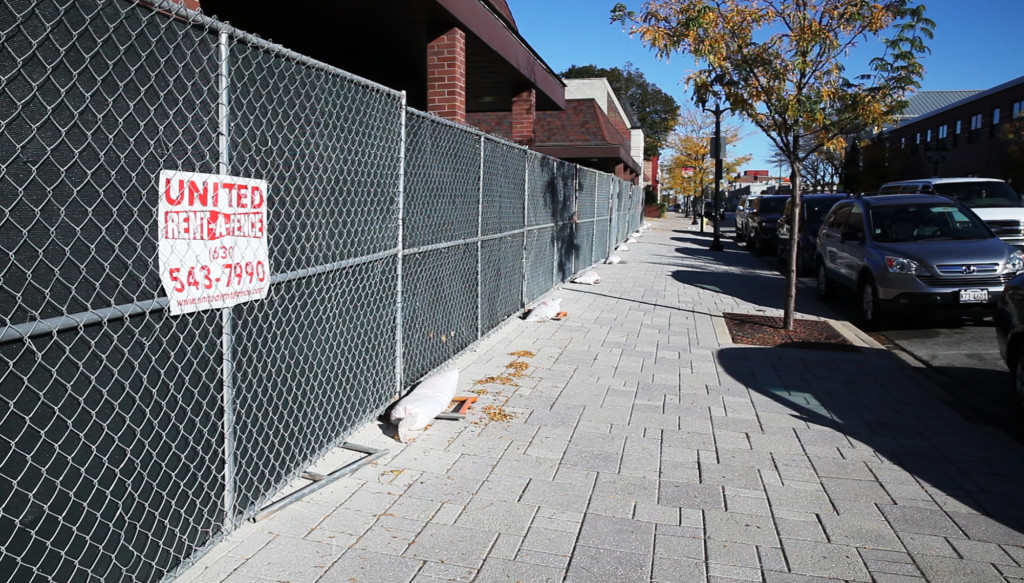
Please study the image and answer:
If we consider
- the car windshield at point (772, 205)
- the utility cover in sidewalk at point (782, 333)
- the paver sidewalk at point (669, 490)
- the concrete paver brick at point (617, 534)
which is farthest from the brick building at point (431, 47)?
the car windshield at point (772, 205)

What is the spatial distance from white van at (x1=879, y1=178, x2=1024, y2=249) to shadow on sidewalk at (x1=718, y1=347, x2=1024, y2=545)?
8324 millimetres

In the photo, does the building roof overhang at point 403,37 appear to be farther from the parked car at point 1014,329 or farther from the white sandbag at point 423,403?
the parked car at point 1014,329

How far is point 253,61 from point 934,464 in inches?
182

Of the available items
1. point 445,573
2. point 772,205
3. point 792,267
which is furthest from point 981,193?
point 445,573

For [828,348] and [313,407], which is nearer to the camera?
[313,407]

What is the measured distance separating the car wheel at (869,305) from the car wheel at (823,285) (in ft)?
6.94

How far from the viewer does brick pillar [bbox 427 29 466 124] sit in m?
8.56

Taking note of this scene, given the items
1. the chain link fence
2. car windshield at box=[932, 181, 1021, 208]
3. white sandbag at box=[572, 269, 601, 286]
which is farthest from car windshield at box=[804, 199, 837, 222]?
the chain link fence

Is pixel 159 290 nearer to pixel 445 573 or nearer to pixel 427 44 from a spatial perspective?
pixel 445 573

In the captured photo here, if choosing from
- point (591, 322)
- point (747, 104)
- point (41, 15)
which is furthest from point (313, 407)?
point (747, 104)

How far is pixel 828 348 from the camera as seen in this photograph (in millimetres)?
8156

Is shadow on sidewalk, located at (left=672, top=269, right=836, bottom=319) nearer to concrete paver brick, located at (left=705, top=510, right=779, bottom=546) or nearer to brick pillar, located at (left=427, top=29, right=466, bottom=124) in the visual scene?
brick pillar, located at (left=427, top=29, right=466, bottom=124)

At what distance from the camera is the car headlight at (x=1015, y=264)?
8.84 meters

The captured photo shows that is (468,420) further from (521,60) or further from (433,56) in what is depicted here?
(521,60)
